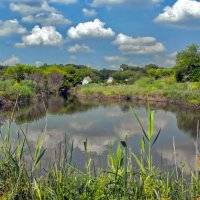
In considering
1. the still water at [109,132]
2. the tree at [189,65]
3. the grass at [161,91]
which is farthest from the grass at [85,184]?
the tree at [189,65]

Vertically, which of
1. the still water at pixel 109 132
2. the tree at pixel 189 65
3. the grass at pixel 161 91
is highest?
the tree at pixel 189 65

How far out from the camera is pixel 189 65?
39375 millimetres

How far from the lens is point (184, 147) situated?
1379 centimetres

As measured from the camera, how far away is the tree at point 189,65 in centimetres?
3872

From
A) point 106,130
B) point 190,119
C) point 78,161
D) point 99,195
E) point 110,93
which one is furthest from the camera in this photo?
point 110,93

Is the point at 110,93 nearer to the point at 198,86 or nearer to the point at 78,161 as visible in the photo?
the point at 198,86

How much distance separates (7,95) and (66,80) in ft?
80.7

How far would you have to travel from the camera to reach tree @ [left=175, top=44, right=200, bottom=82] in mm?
38719

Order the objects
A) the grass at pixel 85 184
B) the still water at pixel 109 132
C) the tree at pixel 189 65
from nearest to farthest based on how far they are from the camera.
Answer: the grass at pixel 85 184, the still water at pixel 109 132, the tree at pixel 189 65

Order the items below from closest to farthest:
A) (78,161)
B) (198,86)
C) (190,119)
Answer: (78,161), (190,119), (198,86)

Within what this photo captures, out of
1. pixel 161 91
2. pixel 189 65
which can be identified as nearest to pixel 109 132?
pixel 161 91

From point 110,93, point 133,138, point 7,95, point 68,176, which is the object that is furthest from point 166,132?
point 110,93

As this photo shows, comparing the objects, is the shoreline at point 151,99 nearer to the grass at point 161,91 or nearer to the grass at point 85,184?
the grass at point 161,91

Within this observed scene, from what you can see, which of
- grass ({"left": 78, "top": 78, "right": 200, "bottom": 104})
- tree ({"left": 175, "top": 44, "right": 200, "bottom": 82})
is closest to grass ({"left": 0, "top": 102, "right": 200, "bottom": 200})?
grass ({"left": 78, "top": 78, "right": 200, "bottom": 104})
